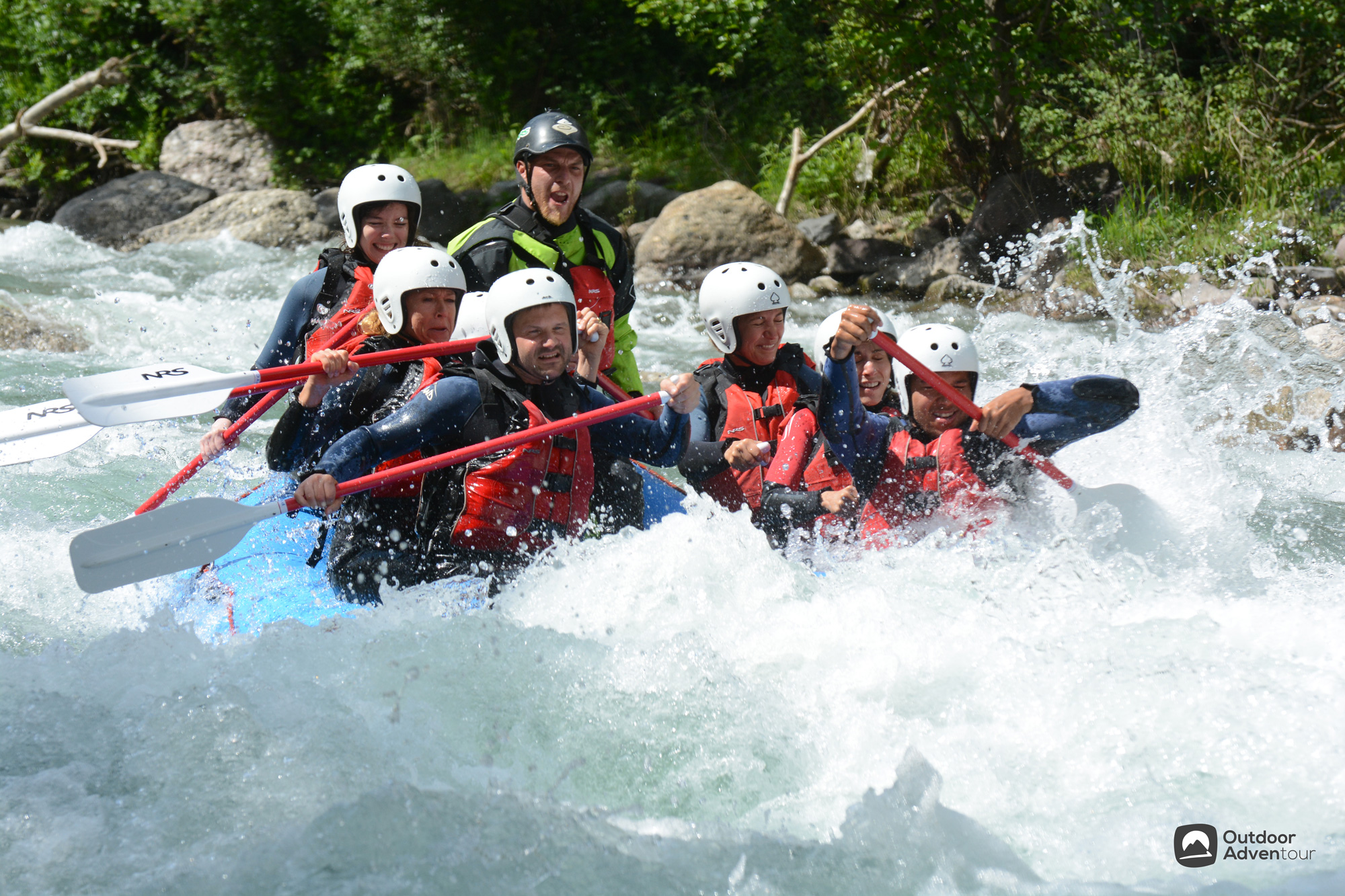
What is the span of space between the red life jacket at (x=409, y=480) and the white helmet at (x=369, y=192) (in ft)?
3.43

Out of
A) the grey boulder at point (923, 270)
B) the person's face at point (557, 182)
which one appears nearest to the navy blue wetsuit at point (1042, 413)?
the person's face at point (557, 182)

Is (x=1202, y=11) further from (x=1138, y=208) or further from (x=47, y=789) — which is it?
(x=47, y=789)

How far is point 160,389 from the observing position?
136 inches

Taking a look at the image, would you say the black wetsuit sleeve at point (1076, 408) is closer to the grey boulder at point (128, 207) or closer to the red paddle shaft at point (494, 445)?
the red paddle shaft at point (494, 445)

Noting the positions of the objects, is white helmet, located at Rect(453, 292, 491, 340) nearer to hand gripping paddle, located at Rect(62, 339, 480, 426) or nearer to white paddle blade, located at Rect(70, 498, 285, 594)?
hand gripping paddle, located at Rect(62, 339, 480, 426)

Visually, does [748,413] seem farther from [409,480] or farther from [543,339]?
[409,480]

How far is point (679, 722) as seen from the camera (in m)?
3.21

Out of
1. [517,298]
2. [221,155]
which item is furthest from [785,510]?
[221,155]

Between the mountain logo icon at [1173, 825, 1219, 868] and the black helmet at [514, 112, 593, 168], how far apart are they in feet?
9.93

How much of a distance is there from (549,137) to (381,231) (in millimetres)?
831

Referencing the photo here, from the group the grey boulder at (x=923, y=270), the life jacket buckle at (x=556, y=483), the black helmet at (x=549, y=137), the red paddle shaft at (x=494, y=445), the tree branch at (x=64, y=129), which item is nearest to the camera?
the red paddle shaft at (x=494, y=445)

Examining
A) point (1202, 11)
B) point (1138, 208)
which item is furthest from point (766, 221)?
point (1202, 11)

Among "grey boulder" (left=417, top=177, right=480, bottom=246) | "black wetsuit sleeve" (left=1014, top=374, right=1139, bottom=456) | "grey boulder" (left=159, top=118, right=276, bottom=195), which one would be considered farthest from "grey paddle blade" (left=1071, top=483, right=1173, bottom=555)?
"grey boulder" (left=159, top=118, right=276, bottom=195)

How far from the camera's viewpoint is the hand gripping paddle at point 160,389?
3375mm
